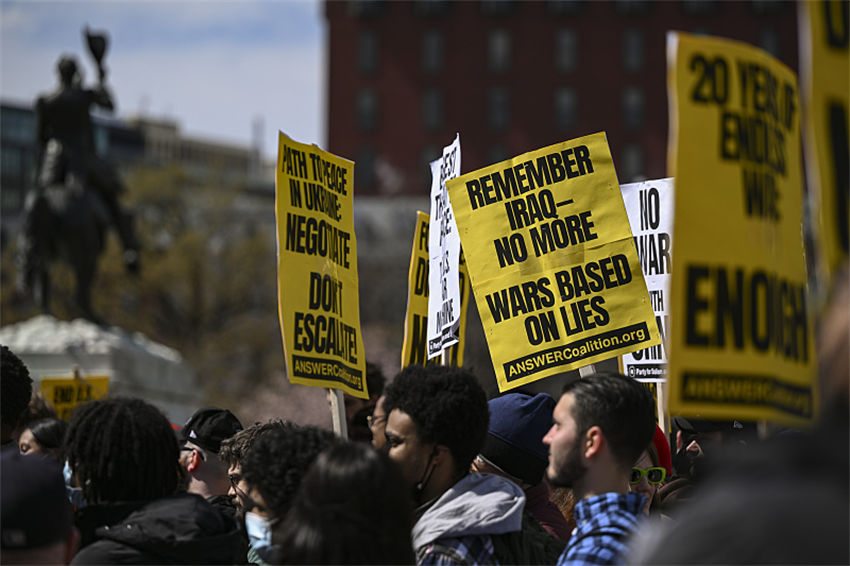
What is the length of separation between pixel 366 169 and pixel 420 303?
208 ft

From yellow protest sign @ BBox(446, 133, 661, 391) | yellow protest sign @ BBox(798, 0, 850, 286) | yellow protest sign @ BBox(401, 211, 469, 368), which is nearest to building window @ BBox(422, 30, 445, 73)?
yellow protest sign @ BBox(401, 211, 469, 368)

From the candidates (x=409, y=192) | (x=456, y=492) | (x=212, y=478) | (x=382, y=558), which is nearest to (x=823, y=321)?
(x=382, y=558)

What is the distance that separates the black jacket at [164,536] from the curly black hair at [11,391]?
1.32 meters

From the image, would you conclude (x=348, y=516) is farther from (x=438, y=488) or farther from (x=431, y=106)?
(x=431, y=106)

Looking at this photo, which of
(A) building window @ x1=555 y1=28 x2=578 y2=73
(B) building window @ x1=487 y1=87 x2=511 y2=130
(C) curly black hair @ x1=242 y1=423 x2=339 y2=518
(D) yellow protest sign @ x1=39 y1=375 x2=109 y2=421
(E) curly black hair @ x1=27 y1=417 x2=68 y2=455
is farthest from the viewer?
(A) building window @ x1=555 y1=28 x2=578 y2=73

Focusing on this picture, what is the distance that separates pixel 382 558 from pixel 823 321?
1.21m

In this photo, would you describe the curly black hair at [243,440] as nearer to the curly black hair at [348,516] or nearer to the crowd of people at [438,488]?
the crowd of people at [438,488]

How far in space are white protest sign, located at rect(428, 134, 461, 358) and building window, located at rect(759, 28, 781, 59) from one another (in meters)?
64.8

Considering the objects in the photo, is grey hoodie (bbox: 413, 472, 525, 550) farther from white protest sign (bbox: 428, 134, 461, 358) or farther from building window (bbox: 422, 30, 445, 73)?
building window (bbox: 422, 30, 445, 73)

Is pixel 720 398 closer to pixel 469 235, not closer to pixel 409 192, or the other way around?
pixel 469 235

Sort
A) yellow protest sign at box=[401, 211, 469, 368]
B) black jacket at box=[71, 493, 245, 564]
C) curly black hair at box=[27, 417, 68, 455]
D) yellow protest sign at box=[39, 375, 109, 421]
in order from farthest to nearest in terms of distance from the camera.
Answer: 1. yellow protest sign at box=[39, 375, 109, 421]
2. yellow protest sign at box=[401, 211, 469, 368]
3. curly black hair at box=[27, 417, 68, 455]
4. black jacket at box=[71, 493, 245, 564]

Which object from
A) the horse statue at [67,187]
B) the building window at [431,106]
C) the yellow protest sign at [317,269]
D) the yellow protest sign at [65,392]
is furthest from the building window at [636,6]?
the yellow protest sign at [317,269]

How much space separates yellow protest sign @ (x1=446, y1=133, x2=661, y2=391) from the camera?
5.59 meters

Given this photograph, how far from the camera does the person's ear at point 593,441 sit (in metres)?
3.74
